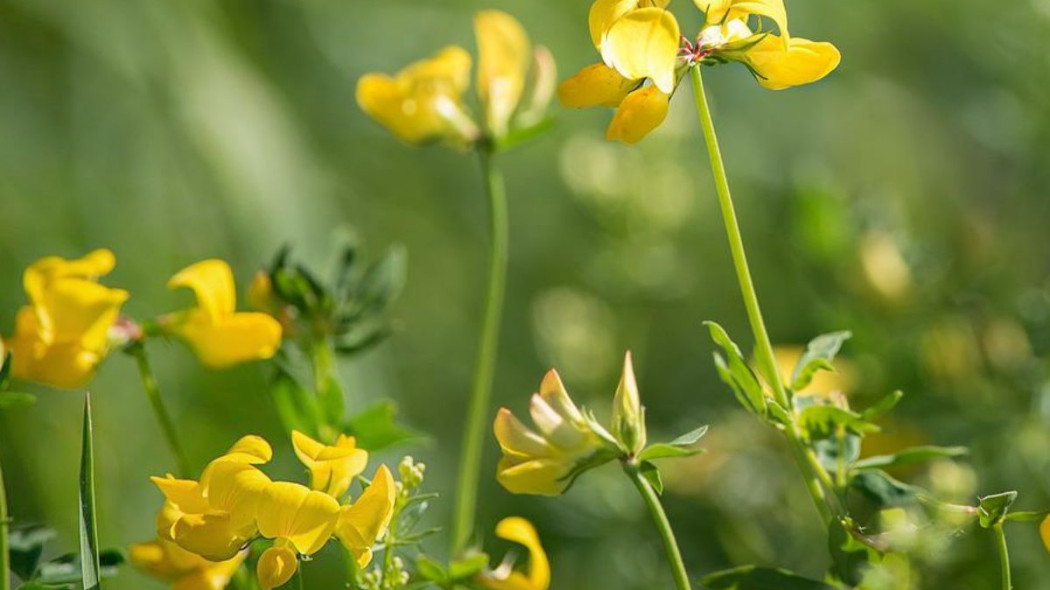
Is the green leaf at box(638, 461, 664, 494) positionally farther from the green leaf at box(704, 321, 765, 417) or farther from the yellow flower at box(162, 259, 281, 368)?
the yellow flower at box(162, 259, 281, 368)

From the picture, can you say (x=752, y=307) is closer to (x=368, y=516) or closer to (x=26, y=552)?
(x=368, y=516)

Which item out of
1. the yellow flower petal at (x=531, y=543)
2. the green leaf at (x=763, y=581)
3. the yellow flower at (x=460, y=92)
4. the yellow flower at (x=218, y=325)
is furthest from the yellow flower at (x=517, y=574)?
the yellow flower at (x=460, y=92)

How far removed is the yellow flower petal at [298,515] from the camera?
2.50ft

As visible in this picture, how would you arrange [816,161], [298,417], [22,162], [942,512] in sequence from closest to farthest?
1. [942,512]
2. [298,417]
3. [22,162]
4. [816,161]

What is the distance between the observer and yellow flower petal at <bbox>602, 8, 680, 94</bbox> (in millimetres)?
768

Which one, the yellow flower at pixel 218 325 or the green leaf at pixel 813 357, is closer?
the green leaf at pixel 813 357

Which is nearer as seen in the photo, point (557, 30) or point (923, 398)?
point (923, 398)

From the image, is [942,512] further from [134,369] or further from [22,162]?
[22,162]

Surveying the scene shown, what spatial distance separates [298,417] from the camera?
100 centimetres

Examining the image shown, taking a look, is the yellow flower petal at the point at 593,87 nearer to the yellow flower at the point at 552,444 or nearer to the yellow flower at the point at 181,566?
the yellow flower at the point at 552,444

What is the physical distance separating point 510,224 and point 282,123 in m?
0.53

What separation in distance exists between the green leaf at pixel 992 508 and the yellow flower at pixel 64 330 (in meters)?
0.53

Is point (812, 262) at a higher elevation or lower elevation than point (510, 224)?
higher

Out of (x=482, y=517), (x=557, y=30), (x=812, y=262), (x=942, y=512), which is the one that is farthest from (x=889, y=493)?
(x=557, y=30)
